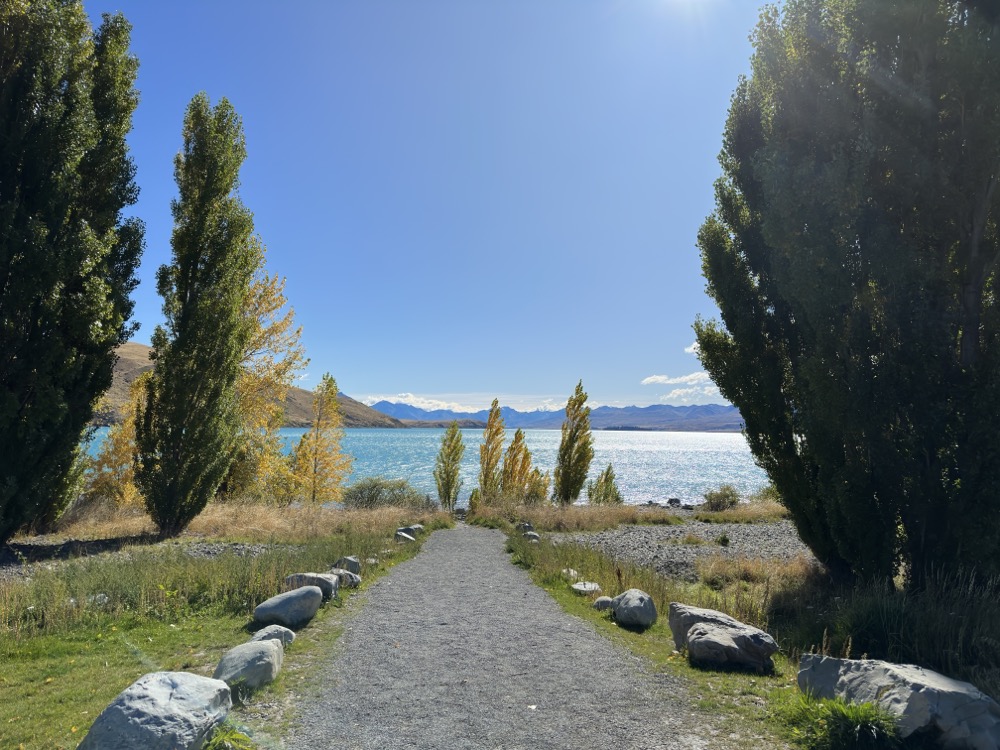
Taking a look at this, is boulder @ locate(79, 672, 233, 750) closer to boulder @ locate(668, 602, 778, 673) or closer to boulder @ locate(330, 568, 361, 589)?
boulder @ locate(668, 602, 778, 673)

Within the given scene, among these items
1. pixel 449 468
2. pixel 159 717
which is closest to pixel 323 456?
pixel 449 468

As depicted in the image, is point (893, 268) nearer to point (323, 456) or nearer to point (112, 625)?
point (112, 625)

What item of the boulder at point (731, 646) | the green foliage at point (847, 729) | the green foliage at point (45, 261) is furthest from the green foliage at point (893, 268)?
the green foliage at point (45, 261)

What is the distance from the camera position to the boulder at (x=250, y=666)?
5.06 metres

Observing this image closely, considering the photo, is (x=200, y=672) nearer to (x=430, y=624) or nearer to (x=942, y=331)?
(x=430, y=624)

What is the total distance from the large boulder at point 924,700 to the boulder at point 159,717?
503cm

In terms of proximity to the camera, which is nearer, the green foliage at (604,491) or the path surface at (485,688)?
the path surface at (485,688)

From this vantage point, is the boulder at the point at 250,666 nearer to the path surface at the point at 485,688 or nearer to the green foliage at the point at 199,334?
the path surface at the point at 485,688

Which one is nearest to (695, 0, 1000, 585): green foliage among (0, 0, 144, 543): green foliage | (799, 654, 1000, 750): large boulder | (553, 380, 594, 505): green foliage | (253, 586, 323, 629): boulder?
(799, 654, 1000, 750): large boulder

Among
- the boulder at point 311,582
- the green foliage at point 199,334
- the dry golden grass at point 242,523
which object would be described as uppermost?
the green foliage at point 199,334

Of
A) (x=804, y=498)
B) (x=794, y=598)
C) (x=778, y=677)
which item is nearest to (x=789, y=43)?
(x=804, y=498)

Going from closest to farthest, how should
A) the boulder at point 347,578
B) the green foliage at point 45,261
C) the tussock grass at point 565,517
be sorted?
1. the boulder at point 347,578
2. the green foliage at point 45,261
3. the tussock grass at point 565,517

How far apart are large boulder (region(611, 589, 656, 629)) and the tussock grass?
13.4 metres

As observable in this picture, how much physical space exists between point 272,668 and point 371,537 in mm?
10786
